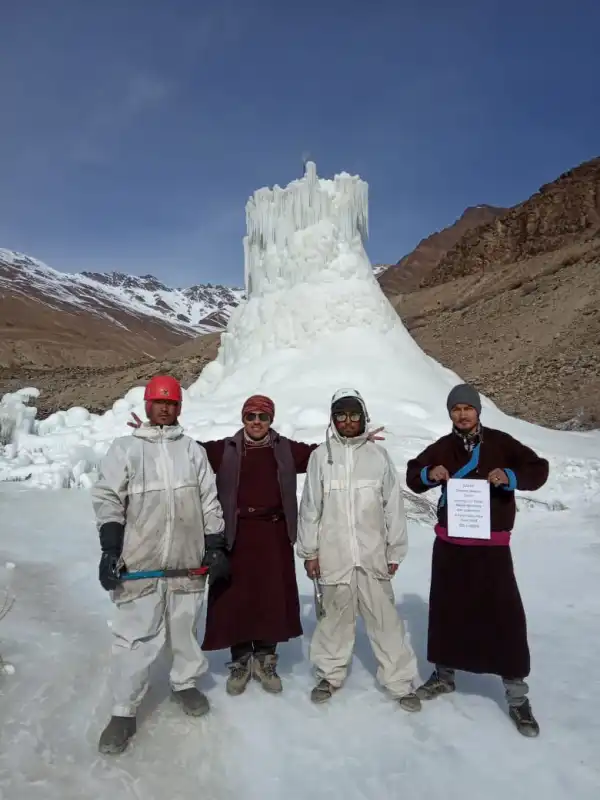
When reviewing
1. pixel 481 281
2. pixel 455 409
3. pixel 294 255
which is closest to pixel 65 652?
pixel 455 409

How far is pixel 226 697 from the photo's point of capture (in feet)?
9.21

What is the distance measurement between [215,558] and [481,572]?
117 cm

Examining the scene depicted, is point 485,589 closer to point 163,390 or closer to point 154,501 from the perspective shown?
point 154,501

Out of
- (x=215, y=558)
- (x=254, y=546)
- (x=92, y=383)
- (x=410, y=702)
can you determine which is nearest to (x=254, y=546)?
(x=254, y=546)

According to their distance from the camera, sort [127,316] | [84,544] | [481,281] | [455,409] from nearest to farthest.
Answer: [455,409]
[84,544]
[481,281]
[127,316]

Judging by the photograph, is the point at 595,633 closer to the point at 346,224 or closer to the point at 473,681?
the point at 473,681

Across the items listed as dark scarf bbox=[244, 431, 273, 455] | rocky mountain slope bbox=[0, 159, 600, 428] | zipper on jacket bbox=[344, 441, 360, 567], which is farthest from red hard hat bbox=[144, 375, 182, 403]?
rocky mountain slope bbox=[0, 159, 600, 428]

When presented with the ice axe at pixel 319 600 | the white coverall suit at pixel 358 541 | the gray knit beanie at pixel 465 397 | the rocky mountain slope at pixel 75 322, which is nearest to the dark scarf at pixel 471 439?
the gray knit beanie at pixel 465 397

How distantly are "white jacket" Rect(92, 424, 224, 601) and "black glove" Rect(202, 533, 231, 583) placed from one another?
4 centimetres

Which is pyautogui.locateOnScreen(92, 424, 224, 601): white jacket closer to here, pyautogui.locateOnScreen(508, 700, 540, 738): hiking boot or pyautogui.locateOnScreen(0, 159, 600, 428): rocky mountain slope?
pyautogui.locateOnScreen(508, 700, 540, 738): hiking boot

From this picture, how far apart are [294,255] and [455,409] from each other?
7.54 meters

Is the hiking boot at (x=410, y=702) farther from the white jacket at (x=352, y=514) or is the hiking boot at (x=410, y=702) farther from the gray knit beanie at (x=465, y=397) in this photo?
the gray knit beanie at (x=465, y=397)

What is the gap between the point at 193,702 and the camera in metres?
2.62

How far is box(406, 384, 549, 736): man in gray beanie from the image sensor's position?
2.59m
